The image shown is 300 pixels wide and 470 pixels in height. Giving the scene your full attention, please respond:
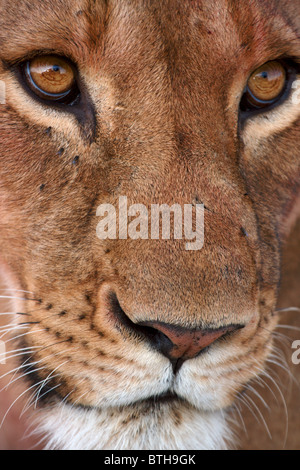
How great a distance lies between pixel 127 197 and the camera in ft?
6.18

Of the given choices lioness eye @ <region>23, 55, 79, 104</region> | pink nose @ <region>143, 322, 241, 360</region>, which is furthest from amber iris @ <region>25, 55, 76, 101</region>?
pink nose @ <region>143, 322, 241, 360</region>

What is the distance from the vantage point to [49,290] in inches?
75.9

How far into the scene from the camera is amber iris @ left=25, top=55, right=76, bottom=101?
1.98 metres

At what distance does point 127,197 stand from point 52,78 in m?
0.47

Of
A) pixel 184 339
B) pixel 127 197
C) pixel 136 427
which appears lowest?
pixel 136 427

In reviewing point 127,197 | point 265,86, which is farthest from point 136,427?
point 265,86

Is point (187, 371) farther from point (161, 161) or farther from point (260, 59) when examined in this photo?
point (260, 59)

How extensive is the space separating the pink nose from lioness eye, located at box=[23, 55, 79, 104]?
821mm

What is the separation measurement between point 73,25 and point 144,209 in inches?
23.9

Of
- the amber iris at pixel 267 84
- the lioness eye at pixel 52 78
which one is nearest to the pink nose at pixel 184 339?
the lioness eye at pixel 52 78

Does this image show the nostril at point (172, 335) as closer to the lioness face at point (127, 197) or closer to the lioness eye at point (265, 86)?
the lioness face at point (127, 197)

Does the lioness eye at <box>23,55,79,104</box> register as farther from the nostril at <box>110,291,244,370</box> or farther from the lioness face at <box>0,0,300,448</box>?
the nostril at <box>110,291,244,370</box>

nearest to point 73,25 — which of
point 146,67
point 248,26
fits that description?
A: point 146,67

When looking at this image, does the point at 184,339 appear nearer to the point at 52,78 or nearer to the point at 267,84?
the point at 52,78
